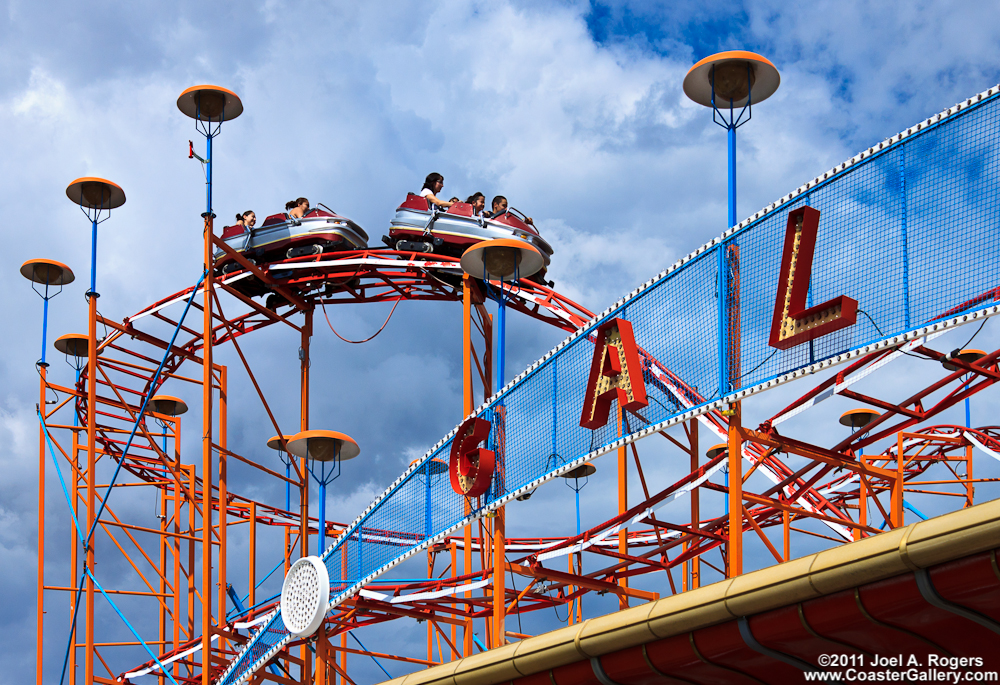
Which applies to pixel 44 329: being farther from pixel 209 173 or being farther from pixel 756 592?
pixel 756 592

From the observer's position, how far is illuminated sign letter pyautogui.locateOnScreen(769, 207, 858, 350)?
907 cm

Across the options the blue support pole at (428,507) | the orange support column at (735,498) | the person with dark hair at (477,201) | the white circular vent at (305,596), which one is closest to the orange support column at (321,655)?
the white circular vent at (305,596)

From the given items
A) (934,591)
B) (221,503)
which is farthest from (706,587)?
(221,503)

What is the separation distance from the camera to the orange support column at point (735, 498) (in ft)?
29.8

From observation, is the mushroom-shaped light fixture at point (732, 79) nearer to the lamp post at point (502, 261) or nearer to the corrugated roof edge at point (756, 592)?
the lamp post at point (502, 261)

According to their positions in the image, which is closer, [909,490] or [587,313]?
[587,313]

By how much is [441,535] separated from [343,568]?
2289 millimetres

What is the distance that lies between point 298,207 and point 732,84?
10.9 meters

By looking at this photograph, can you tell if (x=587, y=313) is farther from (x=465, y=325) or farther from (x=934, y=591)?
(x=934, y=591)

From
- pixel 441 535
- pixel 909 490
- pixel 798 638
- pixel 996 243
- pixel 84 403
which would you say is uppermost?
pixel 84 403

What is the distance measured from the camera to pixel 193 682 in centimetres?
2066

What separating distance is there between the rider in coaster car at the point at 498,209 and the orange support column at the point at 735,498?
11.9m

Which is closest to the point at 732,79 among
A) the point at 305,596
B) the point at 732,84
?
the point at 732,84

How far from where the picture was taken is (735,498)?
9289 millimetres
